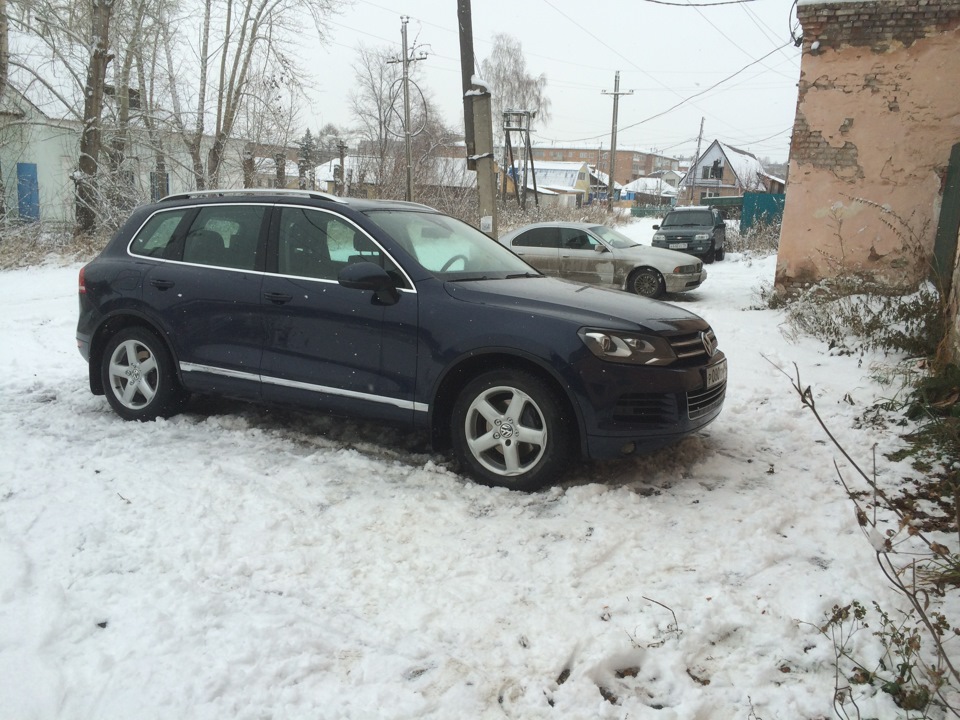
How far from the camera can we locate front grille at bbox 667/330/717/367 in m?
4.07

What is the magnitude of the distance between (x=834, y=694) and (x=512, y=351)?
7.35 feet

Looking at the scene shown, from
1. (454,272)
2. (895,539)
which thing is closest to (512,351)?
(454,272)

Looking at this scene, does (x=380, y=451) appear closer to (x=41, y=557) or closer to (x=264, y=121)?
(x=41, y=557)

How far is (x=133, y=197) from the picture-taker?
769 inches

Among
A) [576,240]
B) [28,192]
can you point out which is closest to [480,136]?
[576,240]

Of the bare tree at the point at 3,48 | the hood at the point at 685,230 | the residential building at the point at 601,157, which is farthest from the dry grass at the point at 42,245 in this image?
the residential building at the point at 601,157

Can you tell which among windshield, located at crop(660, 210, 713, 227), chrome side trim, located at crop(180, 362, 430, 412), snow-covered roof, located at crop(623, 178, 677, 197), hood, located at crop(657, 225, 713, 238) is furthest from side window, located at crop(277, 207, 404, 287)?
snow-covered roof, located at crop(623, 178, 677, 197)

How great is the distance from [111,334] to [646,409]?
401 cm

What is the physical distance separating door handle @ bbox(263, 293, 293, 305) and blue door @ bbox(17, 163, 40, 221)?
17.8m

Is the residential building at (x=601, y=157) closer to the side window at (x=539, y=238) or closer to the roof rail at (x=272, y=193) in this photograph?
the side window at (x=539, y=238)

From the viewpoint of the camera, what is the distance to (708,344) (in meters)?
4.36

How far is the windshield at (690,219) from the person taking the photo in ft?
70.2

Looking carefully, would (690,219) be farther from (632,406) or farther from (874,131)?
(632,406)

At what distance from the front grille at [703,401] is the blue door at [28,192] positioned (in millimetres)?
19959
